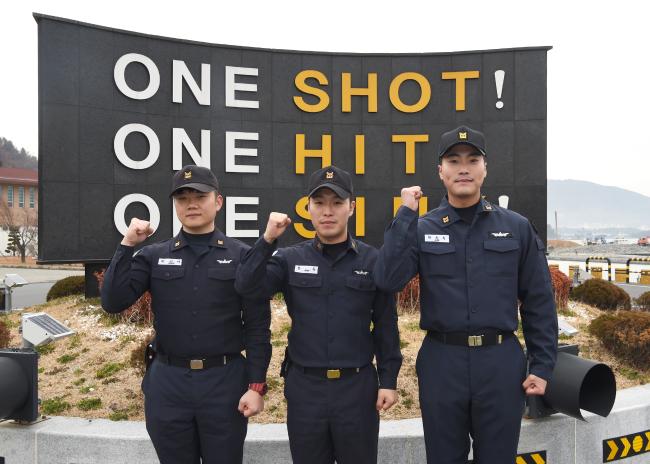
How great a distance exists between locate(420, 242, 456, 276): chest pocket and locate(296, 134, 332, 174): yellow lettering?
628 centimetres

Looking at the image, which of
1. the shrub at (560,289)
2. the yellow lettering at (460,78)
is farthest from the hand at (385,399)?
the yellow lettering at (460,78)

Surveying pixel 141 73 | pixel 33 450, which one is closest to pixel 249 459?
pixel 33 450

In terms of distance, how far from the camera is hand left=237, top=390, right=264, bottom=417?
263cm

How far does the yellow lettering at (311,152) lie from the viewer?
29.4 ft

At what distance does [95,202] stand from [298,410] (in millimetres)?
6611

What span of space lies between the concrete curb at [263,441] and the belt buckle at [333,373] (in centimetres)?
Answer: 108

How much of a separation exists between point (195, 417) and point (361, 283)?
1.16 metres

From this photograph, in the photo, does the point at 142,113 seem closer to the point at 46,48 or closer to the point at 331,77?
the point at 46,48

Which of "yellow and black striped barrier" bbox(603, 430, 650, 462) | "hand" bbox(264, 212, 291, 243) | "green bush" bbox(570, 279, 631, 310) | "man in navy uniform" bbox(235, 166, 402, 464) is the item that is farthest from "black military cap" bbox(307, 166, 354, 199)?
"green bush" bbox(570, 279, 631, 310)

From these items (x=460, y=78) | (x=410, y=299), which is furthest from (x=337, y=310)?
(x=460, y=78)

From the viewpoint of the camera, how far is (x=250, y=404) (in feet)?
8.65

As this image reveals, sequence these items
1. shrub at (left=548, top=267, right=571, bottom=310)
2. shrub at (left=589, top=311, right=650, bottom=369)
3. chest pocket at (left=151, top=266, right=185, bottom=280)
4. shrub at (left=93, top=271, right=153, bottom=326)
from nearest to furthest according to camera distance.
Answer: chest pocket at (left=151, top=266, right=185, bottom=280) < shrub at (left=589, top=311, right=650, bottom=369) < shrub at (left=93, top=271, right=153, bottom=326) < shrub at (left=548, top=267, right=571, bottom=310)

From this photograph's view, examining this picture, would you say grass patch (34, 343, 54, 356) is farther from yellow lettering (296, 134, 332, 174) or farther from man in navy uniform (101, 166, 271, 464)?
yellow lettering (296, 134, 332, 174)

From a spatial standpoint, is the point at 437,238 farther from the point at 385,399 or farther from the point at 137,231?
the point at 137,231
